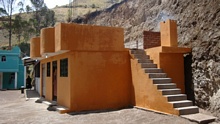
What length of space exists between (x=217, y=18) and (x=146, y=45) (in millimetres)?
3492

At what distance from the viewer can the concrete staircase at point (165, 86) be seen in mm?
7387

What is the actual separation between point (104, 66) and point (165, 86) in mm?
2581

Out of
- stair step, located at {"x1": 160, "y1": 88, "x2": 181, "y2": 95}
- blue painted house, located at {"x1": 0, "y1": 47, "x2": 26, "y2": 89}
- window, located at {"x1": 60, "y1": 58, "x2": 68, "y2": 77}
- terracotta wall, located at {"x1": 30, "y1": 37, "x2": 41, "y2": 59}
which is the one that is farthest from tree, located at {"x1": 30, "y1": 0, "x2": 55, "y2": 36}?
stair step, located at {"x1": 160, "y1": 88, "x2": 181, "y2": 95}

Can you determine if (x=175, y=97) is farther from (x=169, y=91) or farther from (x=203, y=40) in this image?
(x=203, y=40)

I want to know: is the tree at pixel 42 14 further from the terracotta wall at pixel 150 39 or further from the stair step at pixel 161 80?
the stair step at pixel 161 80

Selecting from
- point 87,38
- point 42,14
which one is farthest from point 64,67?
point 42,14

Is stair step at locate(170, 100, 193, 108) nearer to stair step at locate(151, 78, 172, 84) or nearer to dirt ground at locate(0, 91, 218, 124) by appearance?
dirt ground at locate(0, 91, 218, 124)

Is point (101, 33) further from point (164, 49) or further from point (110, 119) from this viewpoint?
point (110, 119)

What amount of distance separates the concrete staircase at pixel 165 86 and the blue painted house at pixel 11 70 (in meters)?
19.7

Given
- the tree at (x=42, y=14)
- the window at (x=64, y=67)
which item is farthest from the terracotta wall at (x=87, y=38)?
the tree at (x=42, y=14)

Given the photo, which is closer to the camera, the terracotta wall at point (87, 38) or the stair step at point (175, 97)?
the stair step at point (175, 97)

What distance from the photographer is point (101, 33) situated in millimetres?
9250

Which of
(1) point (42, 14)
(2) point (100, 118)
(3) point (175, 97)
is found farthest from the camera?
(1) point (42, 14)

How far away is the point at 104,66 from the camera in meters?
9.27
